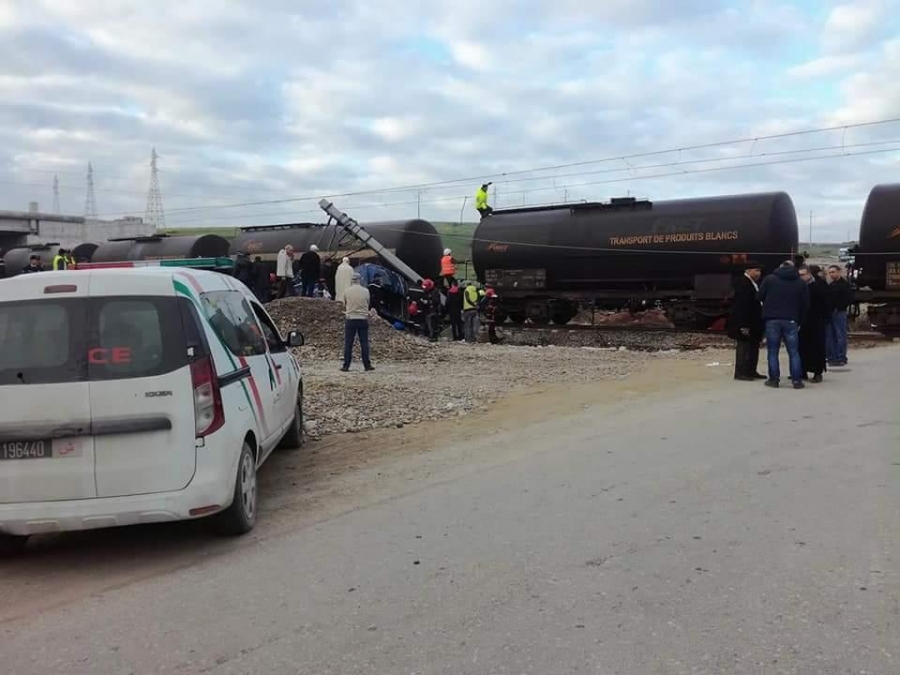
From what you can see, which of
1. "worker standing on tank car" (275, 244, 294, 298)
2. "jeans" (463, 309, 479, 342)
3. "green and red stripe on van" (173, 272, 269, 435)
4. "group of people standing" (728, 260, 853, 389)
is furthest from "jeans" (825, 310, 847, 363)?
"worker standing on tank car" (275, 244, 294, 298)

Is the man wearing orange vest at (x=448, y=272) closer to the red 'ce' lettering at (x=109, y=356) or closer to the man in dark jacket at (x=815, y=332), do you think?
the man in dark jacket at (x=815, y=332)

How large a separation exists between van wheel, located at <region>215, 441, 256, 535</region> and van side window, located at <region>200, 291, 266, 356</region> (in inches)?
30.1

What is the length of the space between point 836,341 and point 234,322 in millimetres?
11355

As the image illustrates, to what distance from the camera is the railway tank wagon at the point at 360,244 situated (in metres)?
24.8

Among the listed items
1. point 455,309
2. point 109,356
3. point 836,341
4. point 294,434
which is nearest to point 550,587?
point 109,356

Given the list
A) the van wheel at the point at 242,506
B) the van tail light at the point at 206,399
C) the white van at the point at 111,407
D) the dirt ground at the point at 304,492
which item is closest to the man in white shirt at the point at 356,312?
the dirt ground at the point at 304,492

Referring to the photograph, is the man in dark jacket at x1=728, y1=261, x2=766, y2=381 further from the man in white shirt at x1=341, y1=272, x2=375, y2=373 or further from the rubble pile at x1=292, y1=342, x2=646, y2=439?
the man in white shirt at x1=341, y1=272, x2=375, y2=373

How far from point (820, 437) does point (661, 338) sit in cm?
1179

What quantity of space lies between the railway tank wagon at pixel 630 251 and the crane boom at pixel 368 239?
237cm

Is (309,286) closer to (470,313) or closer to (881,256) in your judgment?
(470,313)

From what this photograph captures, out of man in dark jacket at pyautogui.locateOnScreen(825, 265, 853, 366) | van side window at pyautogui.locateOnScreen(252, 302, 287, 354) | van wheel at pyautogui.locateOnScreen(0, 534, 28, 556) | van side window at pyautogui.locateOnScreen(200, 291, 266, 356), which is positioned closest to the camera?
van wheel at pyautogui.locateOnScreen(0, 534, 28, 556)

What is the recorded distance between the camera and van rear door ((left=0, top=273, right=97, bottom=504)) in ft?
14.7

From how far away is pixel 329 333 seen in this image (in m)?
16.7

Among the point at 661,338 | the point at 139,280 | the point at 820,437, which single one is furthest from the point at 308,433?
the point at 661,338
